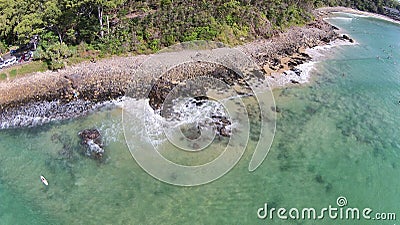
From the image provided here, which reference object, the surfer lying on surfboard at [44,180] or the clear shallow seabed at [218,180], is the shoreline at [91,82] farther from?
the surfer lying on surfboard at [44,180]

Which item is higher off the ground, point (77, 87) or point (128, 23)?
point (128, 23)

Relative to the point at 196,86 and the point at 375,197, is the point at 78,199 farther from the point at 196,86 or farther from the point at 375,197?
the point at 375,197

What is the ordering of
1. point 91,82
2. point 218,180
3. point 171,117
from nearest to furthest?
point 218,180 → point 171,117 → point 91,82

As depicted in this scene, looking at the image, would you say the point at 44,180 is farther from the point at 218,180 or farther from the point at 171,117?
the point at 218,180

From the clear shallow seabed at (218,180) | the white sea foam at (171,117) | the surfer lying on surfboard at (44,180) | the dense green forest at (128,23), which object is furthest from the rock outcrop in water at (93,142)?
the dense green forest at (128,23)

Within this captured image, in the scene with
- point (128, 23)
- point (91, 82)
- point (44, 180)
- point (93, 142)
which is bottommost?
point (44, 180)

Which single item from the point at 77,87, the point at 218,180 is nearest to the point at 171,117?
the point at 218,180

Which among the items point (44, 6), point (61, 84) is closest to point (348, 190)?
point (61, 84)
